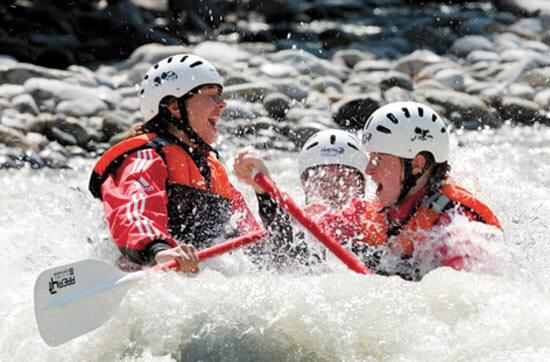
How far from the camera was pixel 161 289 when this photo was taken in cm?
501

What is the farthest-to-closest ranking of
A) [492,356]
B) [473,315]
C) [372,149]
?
[372,149], [473,315], [492,356]

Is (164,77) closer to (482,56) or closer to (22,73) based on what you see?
(22,73)

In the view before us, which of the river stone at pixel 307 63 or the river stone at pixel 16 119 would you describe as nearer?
the river stone at pixel 16 119

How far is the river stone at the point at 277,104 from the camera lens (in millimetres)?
12164

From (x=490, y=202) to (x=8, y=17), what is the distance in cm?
923

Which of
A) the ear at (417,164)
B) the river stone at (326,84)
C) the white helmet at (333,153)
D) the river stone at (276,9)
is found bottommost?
the river stone at (276,9)

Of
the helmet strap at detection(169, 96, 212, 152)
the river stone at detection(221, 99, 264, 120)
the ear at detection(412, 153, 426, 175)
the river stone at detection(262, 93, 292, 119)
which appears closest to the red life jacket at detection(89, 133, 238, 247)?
the helmet strap at detection(169, 96, 212, 152)

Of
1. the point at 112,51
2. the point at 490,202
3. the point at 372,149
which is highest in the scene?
the point at 372,149

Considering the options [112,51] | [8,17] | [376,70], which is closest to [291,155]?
[376,70]

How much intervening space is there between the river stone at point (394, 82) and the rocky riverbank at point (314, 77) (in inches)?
0.6

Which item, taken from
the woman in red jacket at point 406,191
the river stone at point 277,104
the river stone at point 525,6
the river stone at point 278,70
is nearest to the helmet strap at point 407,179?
the woman in red jacket at point 406,191

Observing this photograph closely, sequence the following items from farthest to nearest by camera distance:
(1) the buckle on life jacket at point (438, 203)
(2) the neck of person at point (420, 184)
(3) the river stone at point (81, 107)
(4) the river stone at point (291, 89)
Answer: (4) the river stone at point (291, 89), (3) the river stone at point (81, 107), (2) the neck of person at point (420, 184), (1) the buckle on life jacket at point (438, 203)

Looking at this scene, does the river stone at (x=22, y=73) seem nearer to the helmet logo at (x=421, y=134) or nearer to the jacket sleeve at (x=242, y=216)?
the jacket sleeve at (x=242, y=216)

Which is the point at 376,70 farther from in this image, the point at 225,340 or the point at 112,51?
the point at 225,340
